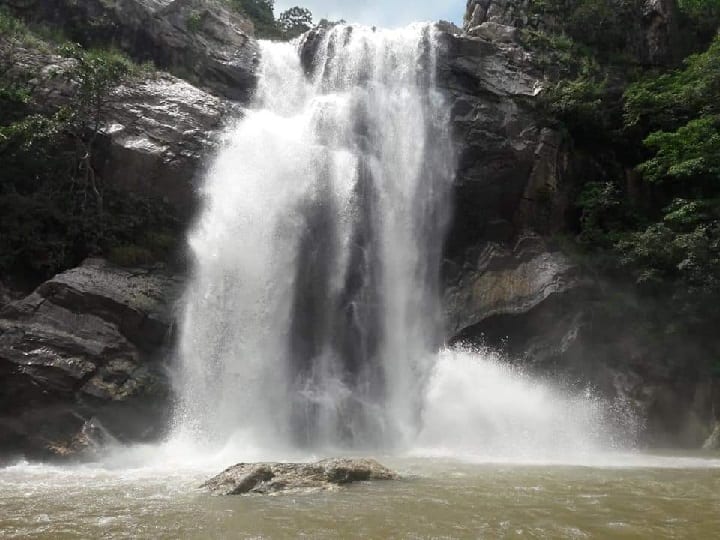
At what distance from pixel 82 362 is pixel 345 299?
772cm

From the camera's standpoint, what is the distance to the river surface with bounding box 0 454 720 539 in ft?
20.9

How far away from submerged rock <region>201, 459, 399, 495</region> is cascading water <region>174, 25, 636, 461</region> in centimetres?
486

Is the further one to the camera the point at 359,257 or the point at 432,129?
the point at 432,129

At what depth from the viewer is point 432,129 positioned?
74.1ft

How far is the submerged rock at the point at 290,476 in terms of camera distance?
857 cm

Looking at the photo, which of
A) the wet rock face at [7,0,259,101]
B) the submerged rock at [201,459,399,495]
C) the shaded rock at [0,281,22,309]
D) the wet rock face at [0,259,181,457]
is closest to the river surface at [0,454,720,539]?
the submerged rock at [201,459,399,495]

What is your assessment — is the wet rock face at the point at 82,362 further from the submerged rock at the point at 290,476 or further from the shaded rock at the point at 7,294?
the submerged rock at the point at 290,476

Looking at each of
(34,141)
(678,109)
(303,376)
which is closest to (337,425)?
(303,376)

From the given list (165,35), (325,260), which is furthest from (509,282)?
(165,35)

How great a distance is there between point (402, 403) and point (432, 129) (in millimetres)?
10752

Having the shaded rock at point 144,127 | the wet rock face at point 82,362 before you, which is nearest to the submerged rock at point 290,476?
the wet rock face at point 82,362

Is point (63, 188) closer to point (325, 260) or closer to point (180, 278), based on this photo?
point (180, 278)

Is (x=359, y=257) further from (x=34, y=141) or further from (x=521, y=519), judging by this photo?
(x=521, y=519)

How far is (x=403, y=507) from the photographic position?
24.5 ft
